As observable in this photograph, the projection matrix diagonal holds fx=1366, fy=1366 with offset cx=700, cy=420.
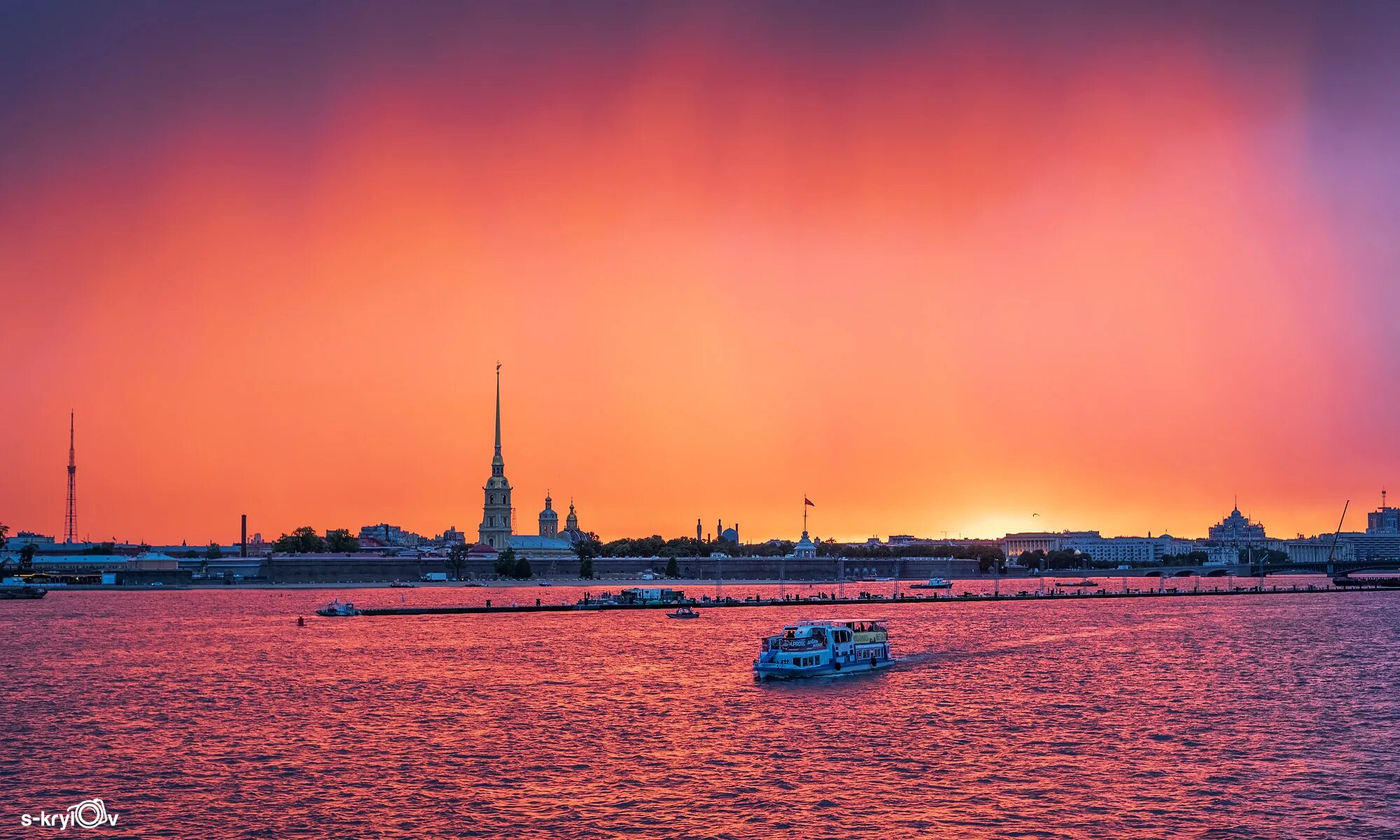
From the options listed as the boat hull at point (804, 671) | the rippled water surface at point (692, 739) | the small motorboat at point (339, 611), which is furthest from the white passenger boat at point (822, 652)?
→ the small motorboat at point (339, 611)

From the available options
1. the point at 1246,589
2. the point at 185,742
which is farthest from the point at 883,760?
the point at 1246,589

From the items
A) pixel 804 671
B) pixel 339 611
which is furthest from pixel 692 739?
pixel 339 611

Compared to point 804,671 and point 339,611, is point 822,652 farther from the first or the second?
point 339,611

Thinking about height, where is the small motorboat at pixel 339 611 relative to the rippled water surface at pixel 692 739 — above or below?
below

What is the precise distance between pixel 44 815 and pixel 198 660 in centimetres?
3982

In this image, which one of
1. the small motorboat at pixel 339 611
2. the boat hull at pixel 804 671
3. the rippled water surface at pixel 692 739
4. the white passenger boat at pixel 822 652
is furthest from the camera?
the small motorboat at pixel 339 611

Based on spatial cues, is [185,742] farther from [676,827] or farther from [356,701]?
[676,827]

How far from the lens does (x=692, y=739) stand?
43281 millimetres

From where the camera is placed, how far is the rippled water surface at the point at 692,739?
3216cm

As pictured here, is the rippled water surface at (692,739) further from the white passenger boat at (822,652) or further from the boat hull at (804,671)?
the white passenger boat at (822,652)

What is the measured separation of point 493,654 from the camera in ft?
241

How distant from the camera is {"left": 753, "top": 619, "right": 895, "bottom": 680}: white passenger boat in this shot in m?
61.9

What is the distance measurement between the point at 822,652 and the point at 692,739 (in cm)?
2148

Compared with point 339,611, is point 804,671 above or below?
above
